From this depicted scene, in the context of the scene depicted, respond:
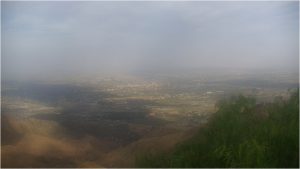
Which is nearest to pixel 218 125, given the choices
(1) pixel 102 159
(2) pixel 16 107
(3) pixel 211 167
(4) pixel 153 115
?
(3) pixel 211 167

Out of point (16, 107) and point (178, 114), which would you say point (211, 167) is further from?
point (16, 107)

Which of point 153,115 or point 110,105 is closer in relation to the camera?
point 153,115

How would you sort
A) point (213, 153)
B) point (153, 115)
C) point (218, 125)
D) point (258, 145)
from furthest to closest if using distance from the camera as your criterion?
1. point (153, 115)
2. point (218, 125)
3. point (213, 153)
4. point (258, 145)

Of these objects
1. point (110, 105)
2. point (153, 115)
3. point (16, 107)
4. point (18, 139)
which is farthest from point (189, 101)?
point (18, 139)

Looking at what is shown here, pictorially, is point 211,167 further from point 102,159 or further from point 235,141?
point 102,159

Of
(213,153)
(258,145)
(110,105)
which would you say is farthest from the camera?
(110,105)

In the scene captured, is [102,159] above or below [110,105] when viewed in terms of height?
below
